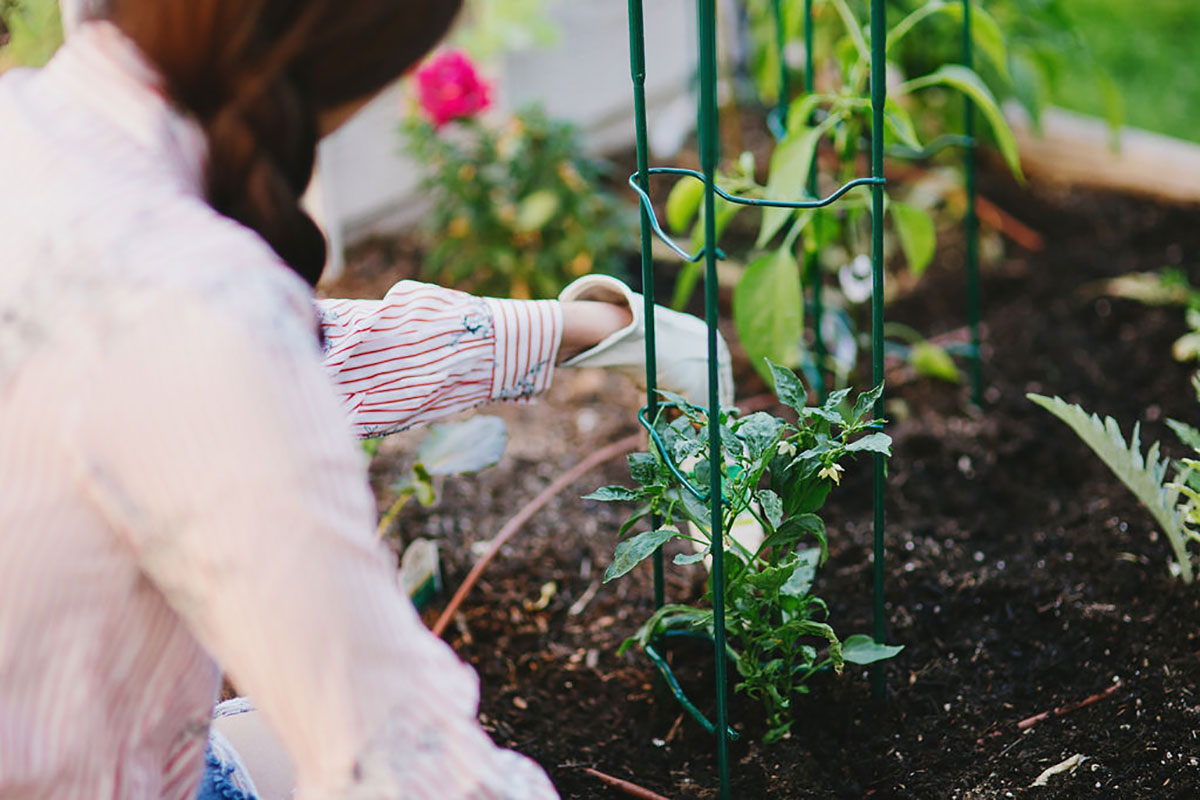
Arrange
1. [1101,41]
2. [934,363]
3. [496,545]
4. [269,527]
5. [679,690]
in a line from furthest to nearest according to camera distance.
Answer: [1101,41]
[934,363]
[496,545]
[679,690]
[269,527]

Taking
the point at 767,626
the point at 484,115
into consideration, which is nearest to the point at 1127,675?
the point at 767,626

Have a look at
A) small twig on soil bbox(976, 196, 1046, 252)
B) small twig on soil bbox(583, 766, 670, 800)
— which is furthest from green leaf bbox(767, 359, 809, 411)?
small twig on soil bbox(976, 196, 1046, 252)

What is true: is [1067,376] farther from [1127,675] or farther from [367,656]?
[367,656]

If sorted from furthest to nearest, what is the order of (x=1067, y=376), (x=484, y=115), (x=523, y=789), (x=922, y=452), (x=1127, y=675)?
(x=484, y=115), (x=1067, y=376), (x=922, y=452), (x=1127, y=675), (x=523, y=789)

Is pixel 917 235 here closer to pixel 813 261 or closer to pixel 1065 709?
pixel 813 261

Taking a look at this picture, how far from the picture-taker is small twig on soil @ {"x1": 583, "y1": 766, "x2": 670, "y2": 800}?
137 centimetres

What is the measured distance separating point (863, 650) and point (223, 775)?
69cm

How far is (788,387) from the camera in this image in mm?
1263

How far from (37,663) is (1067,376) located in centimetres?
199

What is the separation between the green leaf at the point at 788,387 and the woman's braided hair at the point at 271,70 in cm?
56

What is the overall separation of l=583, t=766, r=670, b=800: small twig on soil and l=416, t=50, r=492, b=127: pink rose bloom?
171cm

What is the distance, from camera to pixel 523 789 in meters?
0.83

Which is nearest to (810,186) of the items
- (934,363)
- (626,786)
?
(934,363)

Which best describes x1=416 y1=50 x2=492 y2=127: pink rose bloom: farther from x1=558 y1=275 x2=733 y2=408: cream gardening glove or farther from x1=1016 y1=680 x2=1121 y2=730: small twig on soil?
x1=1016 y1=680 x2=1121 y2=730: small twig on soil
